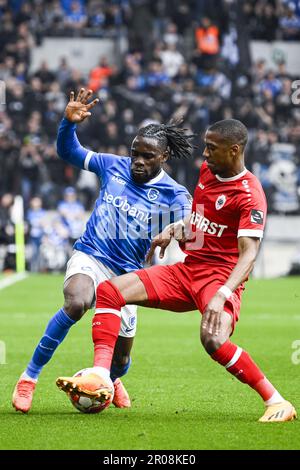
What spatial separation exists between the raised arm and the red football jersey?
110cm

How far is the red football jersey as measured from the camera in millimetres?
7539

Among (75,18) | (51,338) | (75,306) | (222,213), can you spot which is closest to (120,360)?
(51,338)

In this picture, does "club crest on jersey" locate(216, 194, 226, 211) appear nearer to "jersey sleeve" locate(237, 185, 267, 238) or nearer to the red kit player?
the red kit player

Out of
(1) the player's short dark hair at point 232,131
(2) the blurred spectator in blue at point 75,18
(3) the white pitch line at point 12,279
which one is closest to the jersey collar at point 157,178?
(1) the player's short dark hair at point 232,131

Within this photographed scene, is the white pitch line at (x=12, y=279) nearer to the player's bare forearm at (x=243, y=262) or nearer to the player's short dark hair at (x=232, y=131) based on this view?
the player's short dark hair at (x=232, y=131)

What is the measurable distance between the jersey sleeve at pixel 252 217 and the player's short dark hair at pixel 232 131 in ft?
1.24

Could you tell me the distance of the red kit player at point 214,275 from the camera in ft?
24.0

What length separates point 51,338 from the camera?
26.7 ft

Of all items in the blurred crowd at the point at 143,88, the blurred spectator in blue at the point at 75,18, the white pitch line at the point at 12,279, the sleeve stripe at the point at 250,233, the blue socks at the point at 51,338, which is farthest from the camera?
the blurred spectator in blue at the point at 75,18

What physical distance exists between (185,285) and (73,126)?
5.45 ft

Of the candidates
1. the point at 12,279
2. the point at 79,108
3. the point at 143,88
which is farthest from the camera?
the point at 143,88

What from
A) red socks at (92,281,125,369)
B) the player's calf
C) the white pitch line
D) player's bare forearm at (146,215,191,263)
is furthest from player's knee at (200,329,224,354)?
the white pitch line

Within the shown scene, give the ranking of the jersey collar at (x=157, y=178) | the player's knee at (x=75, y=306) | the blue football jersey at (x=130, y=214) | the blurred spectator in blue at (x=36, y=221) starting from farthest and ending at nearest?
the blurred spectator in blue at (x=36, y=221), the jersey collar at (x=157, y=178), the blue football jersey at (x=130, y=214), the player's knee at (x=75, y=306)

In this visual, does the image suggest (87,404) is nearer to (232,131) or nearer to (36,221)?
(232,131)
